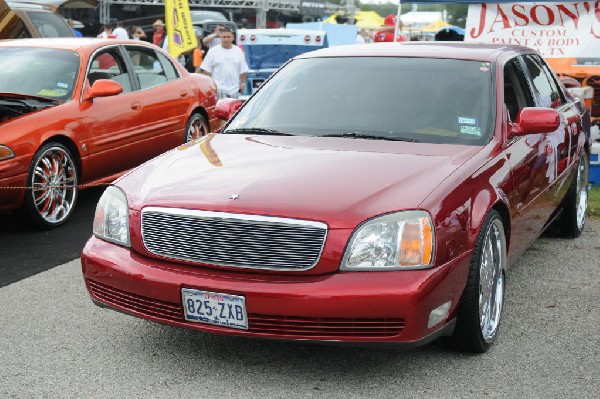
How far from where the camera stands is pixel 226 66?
1270cm

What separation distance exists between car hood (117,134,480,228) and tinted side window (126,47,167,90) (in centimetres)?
399

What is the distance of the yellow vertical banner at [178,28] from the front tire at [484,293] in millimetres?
11195

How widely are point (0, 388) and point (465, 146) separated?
99.1 inches

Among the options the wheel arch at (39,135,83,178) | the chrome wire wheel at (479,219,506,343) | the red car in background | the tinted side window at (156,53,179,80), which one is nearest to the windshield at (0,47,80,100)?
the red car in background

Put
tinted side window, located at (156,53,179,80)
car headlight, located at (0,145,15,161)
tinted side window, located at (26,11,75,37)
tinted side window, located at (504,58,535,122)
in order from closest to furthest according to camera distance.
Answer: tinted side window, located at (504,58,535,122) → car headlight, located at (0,145,15,161) → tinted side window, located at (156,53,179,80) → tinted side window, located at (26,11,75,37)

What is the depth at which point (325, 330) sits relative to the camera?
141 inches

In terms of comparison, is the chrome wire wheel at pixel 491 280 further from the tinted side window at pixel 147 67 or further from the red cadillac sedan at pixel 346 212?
the tinted side window at pixel 147 67

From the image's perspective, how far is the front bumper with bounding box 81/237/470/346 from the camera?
3512 mm

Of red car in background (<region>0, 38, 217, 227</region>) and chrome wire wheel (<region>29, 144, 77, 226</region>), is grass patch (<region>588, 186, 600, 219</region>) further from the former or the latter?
chrome wire wheel (<region>29, 144, 77, 226</region>)

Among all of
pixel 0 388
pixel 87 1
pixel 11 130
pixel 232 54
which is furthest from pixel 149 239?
pixel 87 1

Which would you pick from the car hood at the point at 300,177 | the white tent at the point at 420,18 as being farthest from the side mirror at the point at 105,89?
the white tent at the point at 420,18

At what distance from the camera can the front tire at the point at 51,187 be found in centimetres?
670

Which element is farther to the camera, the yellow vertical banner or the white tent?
the white tent

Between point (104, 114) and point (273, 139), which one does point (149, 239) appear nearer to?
point (273, 139)
